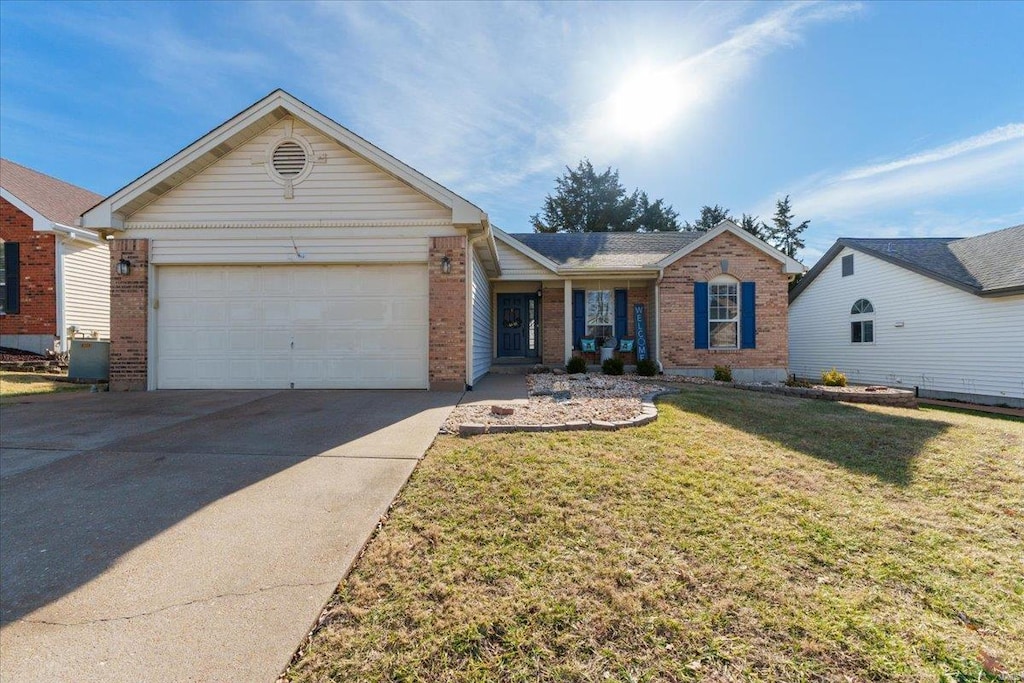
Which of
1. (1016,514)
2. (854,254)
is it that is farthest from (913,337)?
(1016,514)

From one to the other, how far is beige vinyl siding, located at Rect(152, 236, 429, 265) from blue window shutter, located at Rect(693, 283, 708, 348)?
8.14 metres

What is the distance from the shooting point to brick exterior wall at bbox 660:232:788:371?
12398mm

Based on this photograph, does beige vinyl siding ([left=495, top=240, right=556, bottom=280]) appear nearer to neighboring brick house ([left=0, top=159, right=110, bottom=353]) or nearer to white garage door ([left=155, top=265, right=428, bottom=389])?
white garage door ([left=155, top=265, right=428, bottom=389])

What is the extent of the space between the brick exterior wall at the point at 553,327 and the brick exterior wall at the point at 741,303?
300 centimetres

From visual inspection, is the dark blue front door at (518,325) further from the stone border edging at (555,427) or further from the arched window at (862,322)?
the arched window at (862,322)

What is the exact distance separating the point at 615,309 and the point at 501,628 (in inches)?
482

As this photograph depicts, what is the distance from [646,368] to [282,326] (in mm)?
8751

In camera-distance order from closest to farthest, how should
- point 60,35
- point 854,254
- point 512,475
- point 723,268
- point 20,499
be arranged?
point 20,499
point 512,475
point 60,35
point 723,268
point 854,254

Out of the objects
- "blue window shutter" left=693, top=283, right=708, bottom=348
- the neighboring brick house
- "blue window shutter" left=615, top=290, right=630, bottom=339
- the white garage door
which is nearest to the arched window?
"blue window shutter" left=693, top=283, right=708, bottom=348

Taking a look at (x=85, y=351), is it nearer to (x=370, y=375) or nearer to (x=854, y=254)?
(x=370, y=375)

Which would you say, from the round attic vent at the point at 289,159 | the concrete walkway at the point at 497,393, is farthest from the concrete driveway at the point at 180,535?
the round attic vent at the point at 289,159

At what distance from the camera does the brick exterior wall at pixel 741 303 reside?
1240 cm

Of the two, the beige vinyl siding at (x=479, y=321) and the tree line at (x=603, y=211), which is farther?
the tree line at (x=603, y=211)

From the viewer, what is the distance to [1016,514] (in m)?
3.29
